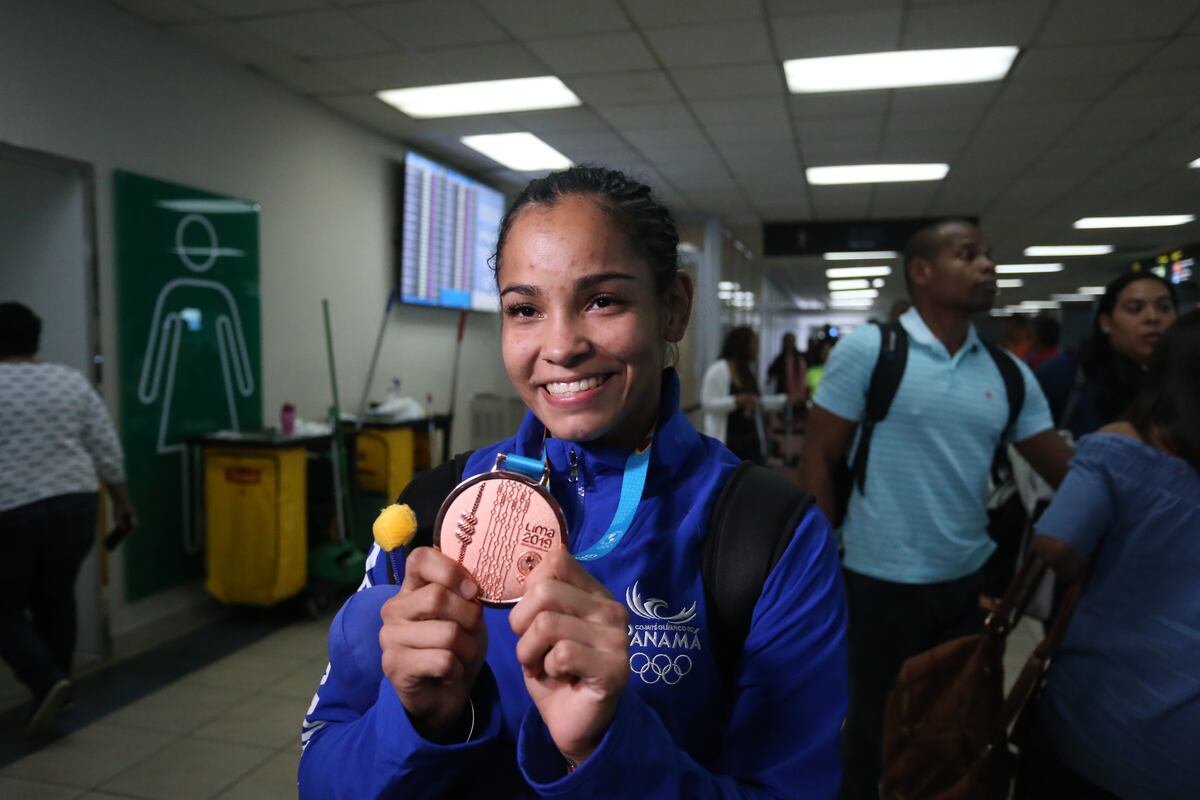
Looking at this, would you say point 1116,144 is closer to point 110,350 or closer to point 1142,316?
point 1142,316

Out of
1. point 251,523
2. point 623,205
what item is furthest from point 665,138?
point 623,205

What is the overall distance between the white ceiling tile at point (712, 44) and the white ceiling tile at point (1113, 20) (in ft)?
4.43

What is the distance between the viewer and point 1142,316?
8.16 ft

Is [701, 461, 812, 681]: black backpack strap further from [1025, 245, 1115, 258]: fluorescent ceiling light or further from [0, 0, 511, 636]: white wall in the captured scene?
[1025, 245, 1115, 258]: fluorescent ceiling light

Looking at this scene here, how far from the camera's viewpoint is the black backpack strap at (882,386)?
206 centimetres

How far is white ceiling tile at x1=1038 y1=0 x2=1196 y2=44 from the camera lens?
3.61m

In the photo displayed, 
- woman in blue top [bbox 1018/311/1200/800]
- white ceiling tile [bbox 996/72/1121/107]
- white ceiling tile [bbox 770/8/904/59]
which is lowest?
woman in blue top [bbox 1018/311/1200/800]

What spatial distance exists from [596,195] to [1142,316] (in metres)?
2.36

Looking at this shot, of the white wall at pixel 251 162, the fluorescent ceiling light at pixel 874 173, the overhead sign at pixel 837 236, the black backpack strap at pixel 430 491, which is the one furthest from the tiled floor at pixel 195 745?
the overhead sign at pixel 837 236

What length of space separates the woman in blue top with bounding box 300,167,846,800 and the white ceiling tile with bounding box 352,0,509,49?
10.7 ft

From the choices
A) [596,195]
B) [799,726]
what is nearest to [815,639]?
[799,726]

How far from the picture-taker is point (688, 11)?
369cm

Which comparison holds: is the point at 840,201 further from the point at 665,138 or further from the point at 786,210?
the point at 665,138

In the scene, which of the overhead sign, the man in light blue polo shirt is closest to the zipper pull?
the man in light blue polo shirt
